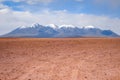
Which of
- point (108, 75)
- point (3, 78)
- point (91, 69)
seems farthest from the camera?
point (91, 69)

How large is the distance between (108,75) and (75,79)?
2.31m

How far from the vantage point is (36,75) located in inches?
498

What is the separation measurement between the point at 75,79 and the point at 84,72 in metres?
1.87

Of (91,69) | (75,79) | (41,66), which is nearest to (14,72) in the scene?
(41,66)

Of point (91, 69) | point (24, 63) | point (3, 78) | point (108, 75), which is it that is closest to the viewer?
point (3, 78)

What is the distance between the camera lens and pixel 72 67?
15.0 metres

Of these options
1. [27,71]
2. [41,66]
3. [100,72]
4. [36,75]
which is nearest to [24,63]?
[41,66]

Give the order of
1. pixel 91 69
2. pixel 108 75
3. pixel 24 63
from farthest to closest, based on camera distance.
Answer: pixel 24 63, pixel 91 69, pixel 108 75

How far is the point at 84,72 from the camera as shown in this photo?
13.7 m

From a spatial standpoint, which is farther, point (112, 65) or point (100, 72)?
Result: point (112, 65)

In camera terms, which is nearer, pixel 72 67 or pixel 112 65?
pixel 72 67

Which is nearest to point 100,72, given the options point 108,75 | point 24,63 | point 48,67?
point 108,75

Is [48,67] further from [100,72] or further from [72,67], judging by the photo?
[100,72]

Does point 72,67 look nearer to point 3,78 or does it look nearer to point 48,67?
point 48,67
